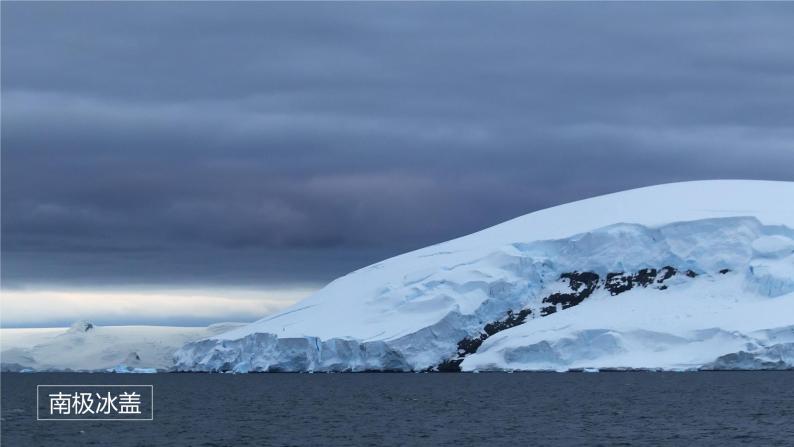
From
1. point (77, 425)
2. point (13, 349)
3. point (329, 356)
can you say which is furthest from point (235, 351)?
point (13, 349)

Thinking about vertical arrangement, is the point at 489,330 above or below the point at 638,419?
above

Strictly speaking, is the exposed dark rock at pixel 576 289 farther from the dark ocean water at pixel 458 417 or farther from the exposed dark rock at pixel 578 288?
the dark ocean water at pixel 458 417

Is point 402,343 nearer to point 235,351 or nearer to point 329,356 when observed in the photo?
point 329,356

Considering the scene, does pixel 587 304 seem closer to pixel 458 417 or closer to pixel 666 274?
pixel 666 274

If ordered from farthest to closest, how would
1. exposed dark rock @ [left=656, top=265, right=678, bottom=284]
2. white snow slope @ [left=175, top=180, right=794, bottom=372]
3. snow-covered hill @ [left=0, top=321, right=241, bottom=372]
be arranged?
snow-covered hill @ [left=0, top=321, right=241, bottom=372] < exposed dark rock @ [left=656, top=265, right=678, bottom=284] < white snow slope @ [left=175, top=180, right=794, bottom=372]

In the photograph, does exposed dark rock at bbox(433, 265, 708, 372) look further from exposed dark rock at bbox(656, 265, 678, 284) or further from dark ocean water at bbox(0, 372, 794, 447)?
dark ocean water at bbox(0, 372, 794, 447)

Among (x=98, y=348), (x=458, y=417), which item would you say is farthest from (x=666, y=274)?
(x=98, y=348)

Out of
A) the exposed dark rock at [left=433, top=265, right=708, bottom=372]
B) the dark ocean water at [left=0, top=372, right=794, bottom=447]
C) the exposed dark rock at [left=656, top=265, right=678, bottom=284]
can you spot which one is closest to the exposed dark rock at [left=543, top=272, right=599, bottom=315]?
the exposed dark rock at [left=433, top=265, right=708, bottom=372]
